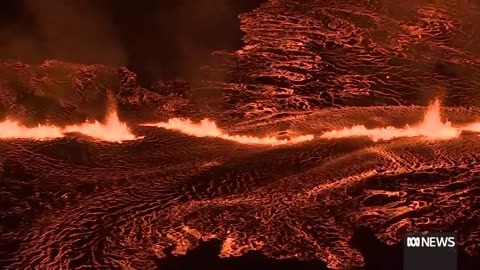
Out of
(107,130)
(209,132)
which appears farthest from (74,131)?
(209,132)

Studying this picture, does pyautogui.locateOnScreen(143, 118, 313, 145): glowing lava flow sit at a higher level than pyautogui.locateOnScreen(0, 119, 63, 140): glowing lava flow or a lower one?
higher

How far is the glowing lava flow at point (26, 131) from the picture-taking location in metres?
4.02

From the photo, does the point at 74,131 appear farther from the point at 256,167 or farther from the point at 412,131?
the point at 412,131

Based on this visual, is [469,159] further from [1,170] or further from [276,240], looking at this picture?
[1,170]

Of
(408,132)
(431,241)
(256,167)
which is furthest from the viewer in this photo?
(408,132)

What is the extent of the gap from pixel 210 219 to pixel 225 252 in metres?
0.27

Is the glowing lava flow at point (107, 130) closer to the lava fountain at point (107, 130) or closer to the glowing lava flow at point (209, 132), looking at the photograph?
the lava fountain at point (107, 130)

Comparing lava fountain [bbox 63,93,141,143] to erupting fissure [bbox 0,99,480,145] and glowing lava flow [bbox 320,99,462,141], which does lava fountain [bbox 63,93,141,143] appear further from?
glowing lava flow [bbox 320,99,462,141]

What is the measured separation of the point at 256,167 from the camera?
3652mm

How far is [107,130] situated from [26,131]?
509mm

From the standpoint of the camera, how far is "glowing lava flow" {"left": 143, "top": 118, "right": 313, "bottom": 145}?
394cm

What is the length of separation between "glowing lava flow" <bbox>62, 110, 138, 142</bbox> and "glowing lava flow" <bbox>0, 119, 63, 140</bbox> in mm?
75

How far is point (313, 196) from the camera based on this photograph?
11.0 feet

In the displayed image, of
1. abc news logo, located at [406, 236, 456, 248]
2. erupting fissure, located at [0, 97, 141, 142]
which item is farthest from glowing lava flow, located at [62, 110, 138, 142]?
abc news logo, located at [406, 236, 456, 248]
